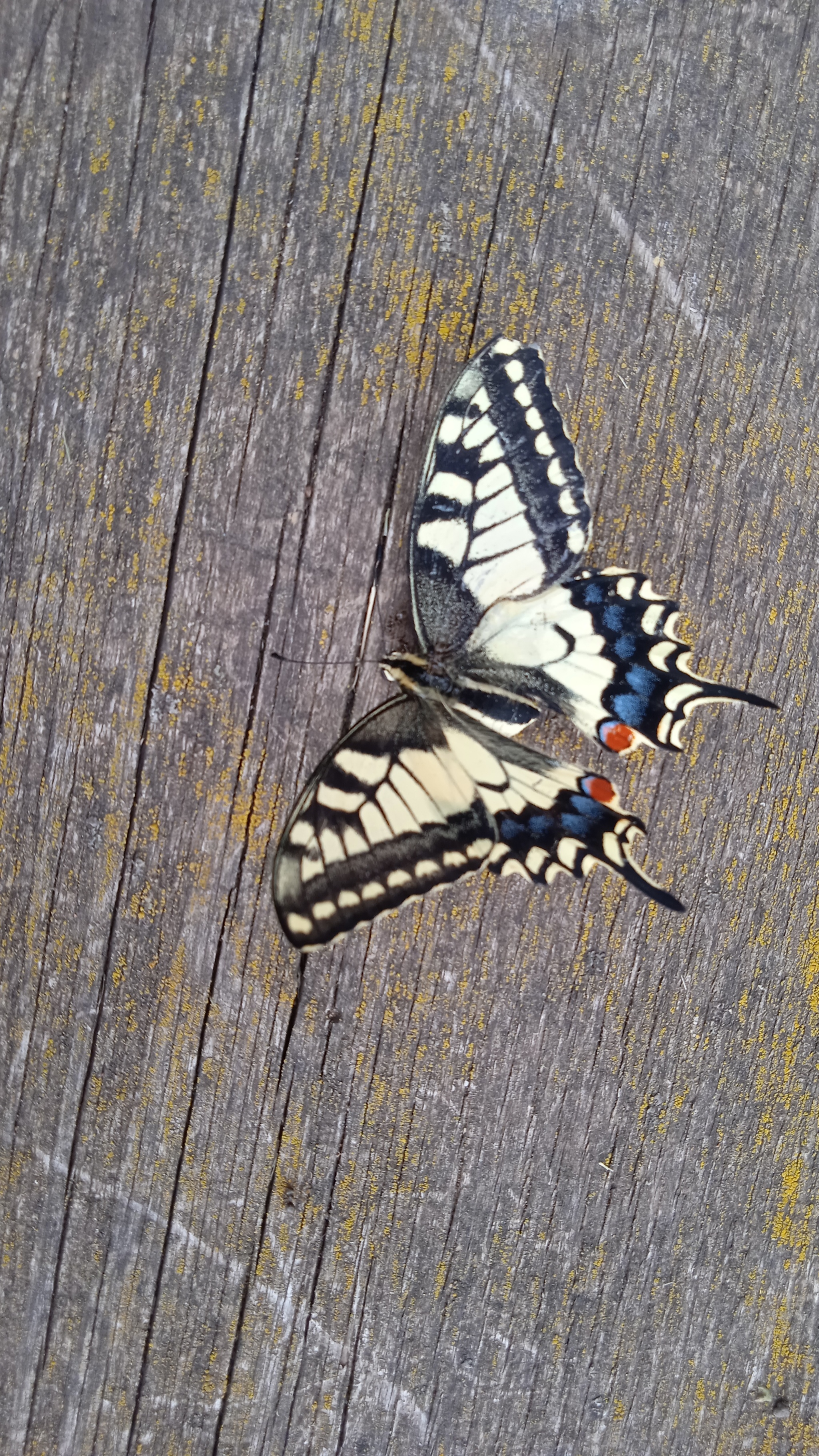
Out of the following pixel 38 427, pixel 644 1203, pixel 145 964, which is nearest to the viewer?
pixel 38 427

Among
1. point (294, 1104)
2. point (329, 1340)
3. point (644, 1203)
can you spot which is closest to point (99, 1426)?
point (329, 1340)

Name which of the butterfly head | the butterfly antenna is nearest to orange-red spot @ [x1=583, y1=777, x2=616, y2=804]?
the butterfly head

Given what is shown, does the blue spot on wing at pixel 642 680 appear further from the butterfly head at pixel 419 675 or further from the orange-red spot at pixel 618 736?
the butterfly head at pixel 419 675

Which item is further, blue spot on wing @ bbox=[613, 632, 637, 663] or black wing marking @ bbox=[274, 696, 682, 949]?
blue spot on wing @ bbox=[613, 632, 637, 663]

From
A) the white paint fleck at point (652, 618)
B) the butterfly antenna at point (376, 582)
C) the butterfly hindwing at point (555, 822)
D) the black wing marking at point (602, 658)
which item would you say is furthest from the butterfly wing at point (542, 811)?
the white paint fleck at point (652, 618)

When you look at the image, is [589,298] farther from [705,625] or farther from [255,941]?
[255,941]

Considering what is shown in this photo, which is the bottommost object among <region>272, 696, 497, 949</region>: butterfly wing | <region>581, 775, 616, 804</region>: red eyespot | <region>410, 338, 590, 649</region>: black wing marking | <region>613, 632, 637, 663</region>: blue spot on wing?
<region>272, 696, 497, 949</region>: butterfly wing

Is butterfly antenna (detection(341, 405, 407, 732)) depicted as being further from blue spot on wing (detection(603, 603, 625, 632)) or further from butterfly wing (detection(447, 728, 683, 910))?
blue spot on wing (detection(603, 603, 625, 632))
